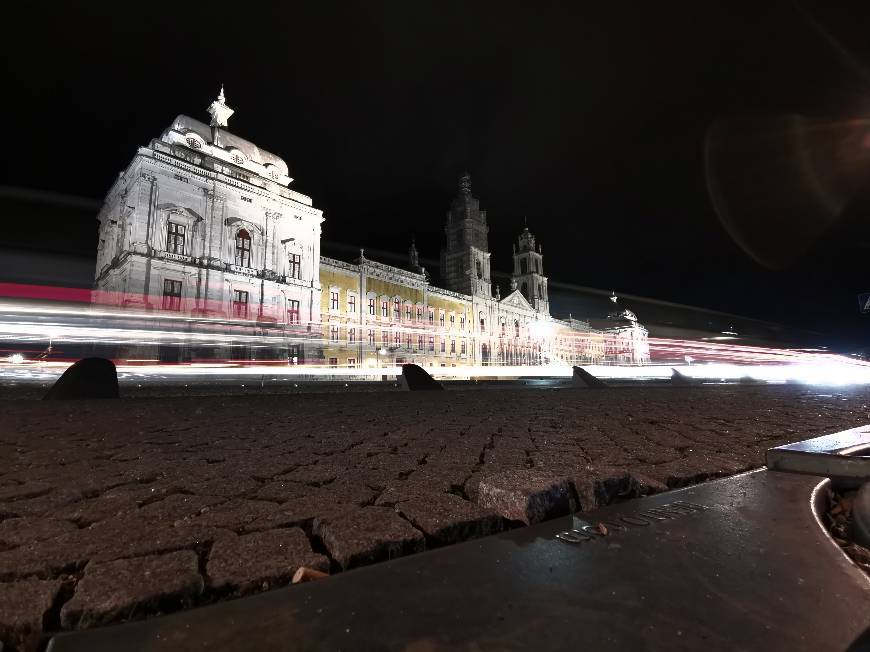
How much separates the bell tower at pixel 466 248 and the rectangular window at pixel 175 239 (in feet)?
91.4

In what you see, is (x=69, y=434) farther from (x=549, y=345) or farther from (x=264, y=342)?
(x=549, y=345)

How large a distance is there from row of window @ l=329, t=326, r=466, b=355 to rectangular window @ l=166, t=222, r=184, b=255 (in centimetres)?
1105

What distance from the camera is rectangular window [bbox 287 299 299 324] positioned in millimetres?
26000

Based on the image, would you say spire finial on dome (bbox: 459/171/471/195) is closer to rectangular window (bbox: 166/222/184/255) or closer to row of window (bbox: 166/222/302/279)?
row of window (bbox: 166/222/302/279)

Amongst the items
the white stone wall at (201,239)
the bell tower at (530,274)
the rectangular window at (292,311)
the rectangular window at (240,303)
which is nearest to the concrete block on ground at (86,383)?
the white stone wall at (201,239)

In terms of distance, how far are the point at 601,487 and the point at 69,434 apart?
4.15 m

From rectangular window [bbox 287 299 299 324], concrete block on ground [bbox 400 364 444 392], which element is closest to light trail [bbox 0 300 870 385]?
rectangular window [bbox 287 299 299 324]

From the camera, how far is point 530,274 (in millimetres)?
56219

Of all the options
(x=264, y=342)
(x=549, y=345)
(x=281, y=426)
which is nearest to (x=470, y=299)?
(x=549, y=345)

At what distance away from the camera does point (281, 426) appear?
13.2 ft

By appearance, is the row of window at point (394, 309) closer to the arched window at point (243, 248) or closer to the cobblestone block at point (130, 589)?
the arched window at point (243, 248)

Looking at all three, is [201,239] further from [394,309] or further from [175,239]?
[394,309]

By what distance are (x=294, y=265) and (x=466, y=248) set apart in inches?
898

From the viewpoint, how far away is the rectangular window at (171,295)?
20984 millimetres
